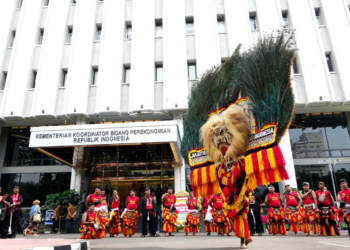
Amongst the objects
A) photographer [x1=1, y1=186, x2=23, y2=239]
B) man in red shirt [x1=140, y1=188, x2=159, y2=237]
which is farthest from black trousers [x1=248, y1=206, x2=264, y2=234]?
photographer [x1=1, y1=186, x2=23, y2=239]

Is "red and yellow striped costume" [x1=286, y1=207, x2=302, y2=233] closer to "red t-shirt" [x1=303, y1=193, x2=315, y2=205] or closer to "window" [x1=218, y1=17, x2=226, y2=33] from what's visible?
"red t-shirt" [x1=303, y1=193, x2=315, y2=205]

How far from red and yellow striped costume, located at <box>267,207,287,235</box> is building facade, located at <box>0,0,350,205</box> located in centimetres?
662

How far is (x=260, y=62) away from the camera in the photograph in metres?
4.96

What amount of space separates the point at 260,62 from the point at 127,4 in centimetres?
1731

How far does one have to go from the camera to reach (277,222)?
957 cm

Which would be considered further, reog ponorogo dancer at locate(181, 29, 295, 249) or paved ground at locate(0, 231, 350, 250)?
paved ground at locate(0, 231, 350, 250)

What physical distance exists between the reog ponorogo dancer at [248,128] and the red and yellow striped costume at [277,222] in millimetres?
5261

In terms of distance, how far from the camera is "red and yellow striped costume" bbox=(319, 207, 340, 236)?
→ 8438mm

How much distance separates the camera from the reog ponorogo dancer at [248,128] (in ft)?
14.5

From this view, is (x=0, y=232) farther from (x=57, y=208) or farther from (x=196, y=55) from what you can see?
(x=196, y=55)

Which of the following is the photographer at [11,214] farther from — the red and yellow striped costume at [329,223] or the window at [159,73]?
the window at [159,73]

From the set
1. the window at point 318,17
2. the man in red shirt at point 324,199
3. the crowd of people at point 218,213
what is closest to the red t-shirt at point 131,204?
the crowd of people at point 218,213

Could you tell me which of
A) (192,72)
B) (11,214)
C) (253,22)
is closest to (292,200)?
(11,214)

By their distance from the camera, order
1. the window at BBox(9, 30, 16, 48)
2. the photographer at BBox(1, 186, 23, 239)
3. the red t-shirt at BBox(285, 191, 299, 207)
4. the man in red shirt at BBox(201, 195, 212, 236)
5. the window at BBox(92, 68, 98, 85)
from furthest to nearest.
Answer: the window at BBox(9, 30, 16, 48) < the window at BBox(92, 68, 98, 85) < the man in red shirt at BBox(201, 195, 212, 236) < the red t-shirt at BBox(285, 191, 299, 207) < the photographer at BBox(1, 186, 23, 239)
